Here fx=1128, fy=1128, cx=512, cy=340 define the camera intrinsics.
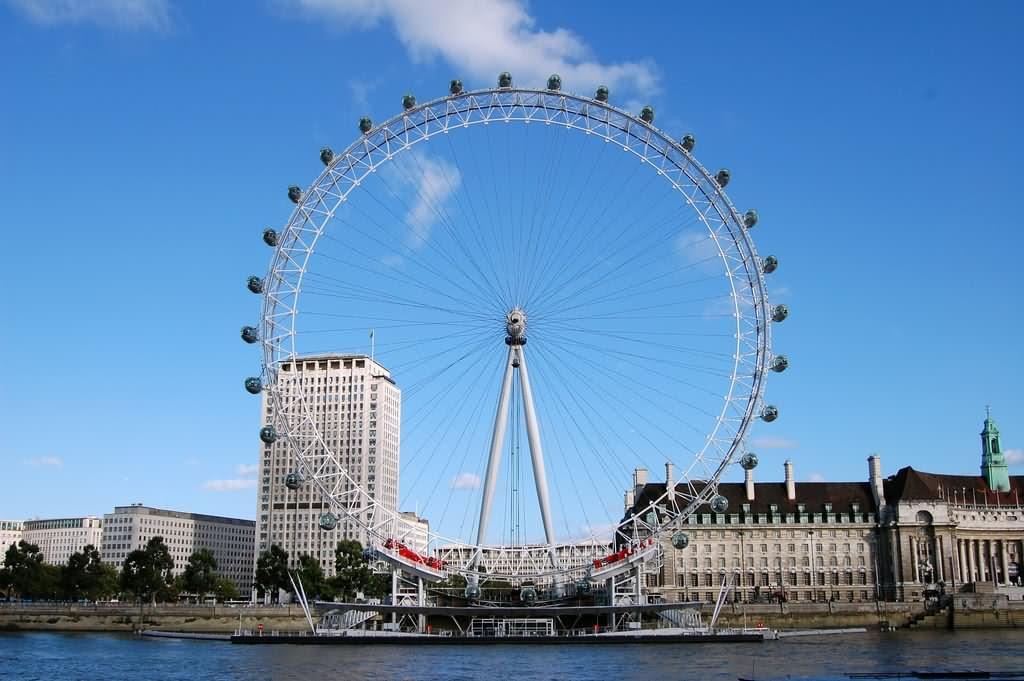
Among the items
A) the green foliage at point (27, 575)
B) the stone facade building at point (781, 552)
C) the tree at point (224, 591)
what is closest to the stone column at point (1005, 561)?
the stone facade building at point (781, 552)

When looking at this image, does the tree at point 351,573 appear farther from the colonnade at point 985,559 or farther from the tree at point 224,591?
the colonnade at point 985,559

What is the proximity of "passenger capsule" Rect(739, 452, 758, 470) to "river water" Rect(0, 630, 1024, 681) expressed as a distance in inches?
531

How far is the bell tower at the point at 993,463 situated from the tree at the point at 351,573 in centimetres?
8424

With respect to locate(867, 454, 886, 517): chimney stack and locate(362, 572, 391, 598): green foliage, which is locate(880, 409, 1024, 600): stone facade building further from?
locate(362, 572, 391, 598): green foliage

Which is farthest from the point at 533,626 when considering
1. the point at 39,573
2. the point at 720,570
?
the point at 39,573

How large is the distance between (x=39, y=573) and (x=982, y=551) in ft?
416

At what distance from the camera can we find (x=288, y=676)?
207 feet

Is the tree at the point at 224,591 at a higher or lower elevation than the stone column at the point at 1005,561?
lower

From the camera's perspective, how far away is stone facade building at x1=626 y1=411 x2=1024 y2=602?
466ft

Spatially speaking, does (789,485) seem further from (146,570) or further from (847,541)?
(146,570)

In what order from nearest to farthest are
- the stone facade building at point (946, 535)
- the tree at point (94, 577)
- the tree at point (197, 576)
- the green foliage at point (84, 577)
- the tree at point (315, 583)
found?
the stone facade building at point (946, 535), the tree at point (315, 583), the green foliage at point (84, 577), the tree at point (94, 577), the tree at point (197, 576)

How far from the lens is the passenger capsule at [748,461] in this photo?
84938mm

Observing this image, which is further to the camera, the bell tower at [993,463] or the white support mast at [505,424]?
the bell tower at [993,463]

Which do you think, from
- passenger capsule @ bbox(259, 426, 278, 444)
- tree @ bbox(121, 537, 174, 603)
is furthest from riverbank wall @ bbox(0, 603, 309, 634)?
passenger capsule @ bbox(259, 426, 278, 444)
